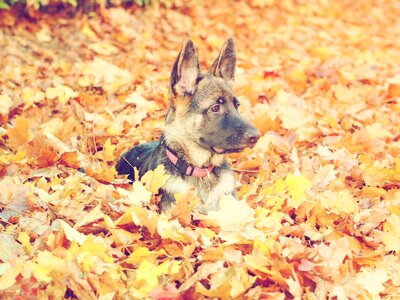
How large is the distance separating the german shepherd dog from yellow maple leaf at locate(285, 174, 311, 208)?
0.41 metres

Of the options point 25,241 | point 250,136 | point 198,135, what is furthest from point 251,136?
point 25,241

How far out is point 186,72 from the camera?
13.4 feet

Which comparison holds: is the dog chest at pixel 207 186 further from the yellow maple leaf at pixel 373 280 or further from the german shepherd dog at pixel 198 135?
the yellow maple leaf at pixel 373 280

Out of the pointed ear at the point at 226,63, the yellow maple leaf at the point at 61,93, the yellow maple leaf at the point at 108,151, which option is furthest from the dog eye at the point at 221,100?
the yellow maple leaf at the point at 61,93

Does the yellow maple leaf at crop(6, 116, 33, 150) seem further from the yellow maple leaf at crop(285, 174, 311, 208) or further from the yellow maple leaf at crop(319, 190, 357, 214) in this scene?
the yellow maple leaf at crop(319, 190, 357, 214)

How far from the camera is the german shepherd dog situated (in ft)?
12.8

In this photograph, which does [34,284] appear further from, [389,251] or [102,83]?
[102,83]

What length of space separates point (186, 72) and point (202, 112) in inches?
13.6

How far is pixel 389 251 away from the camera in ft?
11.4

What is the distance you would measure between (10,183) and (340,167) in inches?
110

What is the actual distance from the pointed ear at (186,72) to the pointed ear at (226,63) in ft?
1.05

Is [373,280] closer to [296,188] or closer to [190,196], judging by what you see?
[296,188]

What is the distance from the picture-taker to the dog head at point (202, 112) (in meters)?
3.92

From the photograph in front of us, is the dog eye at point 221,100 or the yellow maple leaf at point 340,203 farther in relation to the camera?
the dog eye at point 221,100
